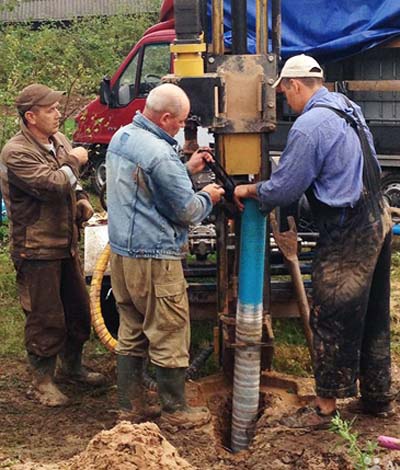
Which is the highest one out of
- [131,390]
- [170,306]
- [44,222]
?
[44,222]

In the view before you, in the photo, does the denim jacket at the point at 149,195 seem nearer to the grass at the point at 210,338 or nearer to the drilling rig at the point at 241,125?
the drilling rig at the point at 241,125

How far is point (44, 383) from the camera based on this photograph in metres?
5.98

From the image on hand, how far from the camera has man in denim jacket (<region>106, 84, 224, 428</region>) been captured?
497 centimetres

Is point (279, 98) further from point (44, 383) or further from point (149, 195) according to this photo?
point (149, 195)

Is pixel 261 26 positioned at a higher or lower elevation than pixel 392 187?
higher

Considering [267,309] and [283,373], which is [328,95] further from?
[283,373]

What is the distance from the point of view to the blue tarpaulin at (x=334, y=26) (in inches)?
418

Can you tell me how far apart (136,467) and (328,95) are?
2298 millimetres

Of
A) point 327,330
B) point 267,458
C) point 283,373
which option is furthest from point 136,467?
point 283,373

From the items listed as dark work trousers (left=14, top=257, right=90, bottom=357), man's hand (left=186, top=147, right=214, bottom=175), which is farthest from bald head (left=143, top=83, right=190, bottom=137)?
dark work trousers (left=14, top=257, right=90, bottom=357)

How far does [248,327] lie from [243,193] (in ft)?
2.69

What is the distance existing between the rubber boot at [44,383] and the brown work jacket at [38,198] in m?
0.69

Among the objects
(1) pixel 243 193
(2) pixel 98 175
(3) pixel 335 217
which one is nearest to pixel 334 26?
(2) pixel 98 175

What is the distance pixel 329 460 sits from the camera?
4.86 m
